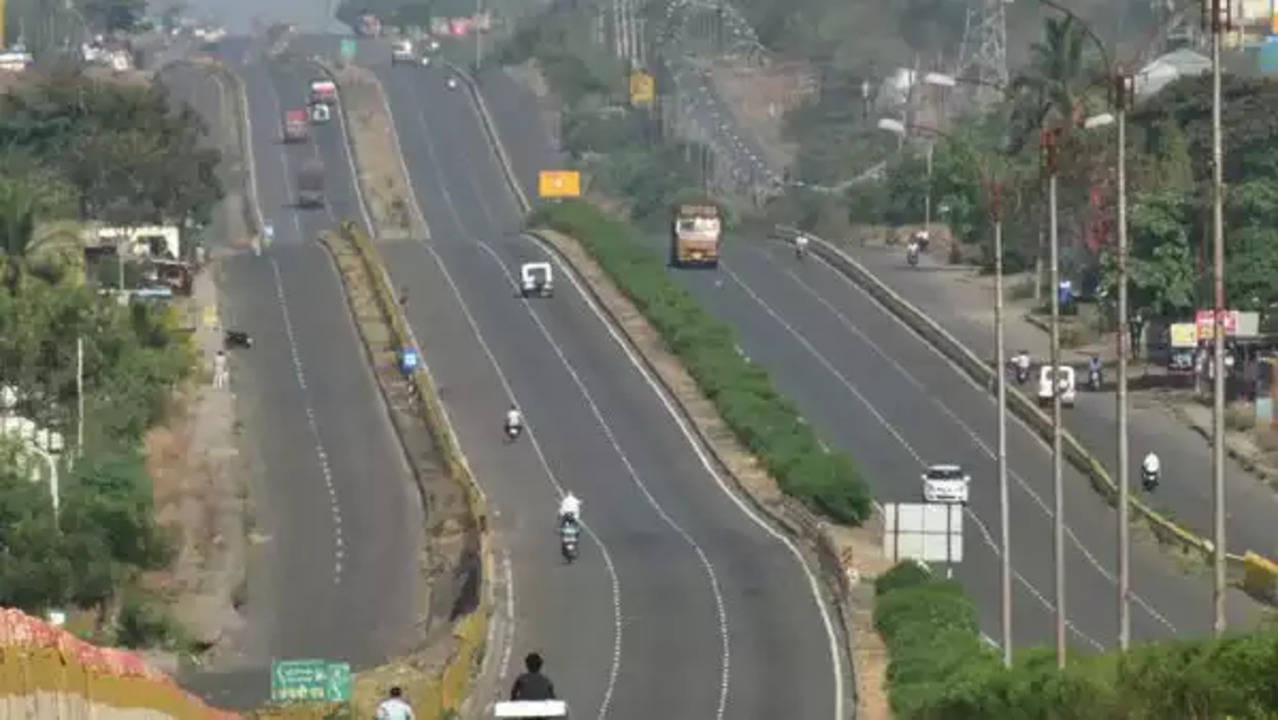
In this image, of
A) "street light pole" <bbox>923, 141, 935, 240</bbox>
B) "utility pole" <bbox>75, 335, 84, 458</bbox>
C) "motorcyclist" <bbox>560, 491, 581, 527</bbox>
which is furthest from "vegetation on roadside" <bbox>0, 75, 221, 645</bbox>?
"street light pole" <bbox>923, 141, 935, 240</bbox>

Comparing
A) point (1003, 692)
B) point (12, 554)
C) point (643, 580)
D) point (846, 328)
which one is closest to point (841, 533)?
point (643, 580)

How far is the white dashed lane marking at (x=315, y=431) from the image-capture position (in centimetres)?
9194

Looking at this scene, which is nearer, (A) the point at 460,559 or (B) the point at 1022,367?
(A) the point at 460,559

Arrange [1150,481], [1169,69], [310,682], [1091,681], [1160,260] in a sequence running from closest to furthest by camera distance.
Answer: [1091,681], [310,682], [1150,481], [1160,260], [1169,69]

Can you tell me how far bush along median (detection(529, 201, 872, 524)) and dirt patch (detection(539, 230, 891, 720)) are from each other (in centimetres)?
40

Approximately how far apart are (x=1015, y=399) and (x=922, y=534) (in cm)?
3256

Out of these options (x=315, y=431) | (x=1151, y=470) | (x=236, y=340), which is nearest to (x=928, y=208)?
(x=236, y=340)

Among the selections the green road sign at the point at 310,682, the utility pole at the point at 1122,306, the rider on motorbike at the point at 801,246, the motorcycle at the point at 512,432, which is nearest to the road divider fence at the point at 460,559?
the motorcycle at the point at 512,432

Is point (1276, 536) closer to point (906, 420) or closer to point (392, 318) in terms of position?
point (906, 420)

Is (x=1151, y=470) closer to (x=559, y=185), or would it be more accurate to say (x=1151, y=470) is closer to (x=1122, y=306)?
(x=1122, y=306)

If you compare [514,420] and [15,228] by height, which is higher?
[15,228]

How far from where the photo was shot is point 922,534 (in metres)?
73.5

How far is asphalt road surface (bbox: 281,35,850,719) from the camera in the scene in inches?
2623

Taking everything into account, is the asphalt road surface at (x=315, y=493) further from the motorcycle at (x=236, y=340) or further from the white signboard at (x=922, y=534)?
the white signboard at (x=922, y=534)
